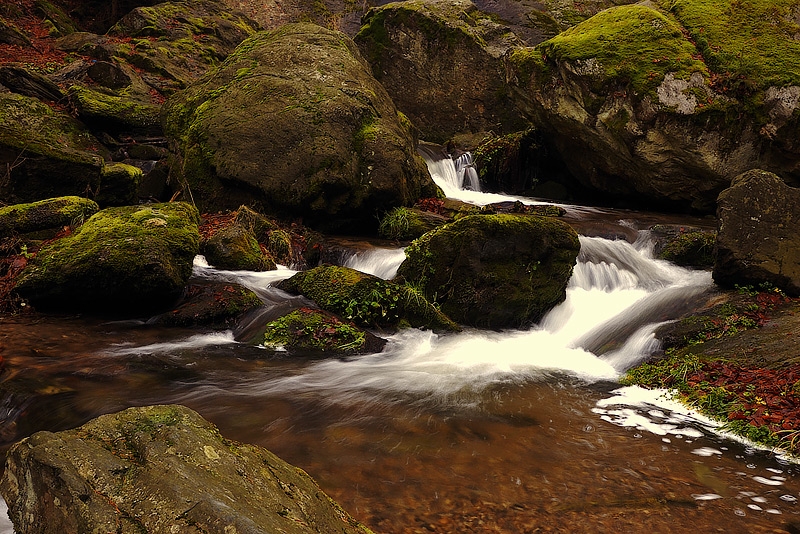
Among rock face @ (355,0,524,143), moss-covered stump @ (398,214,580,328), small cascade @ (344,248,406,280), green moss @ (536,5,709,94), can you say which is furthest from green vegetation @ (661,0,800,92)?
small cascade @ (344,248,406,280)

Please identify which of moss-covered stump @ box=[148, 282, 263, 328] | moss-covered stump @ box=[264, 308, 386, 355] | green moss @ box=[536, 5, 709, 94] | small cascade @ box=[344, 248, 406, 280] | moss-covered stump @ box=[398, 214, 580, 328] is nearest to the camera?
moss-covered stump @ box=[264, 308, 386, 355]

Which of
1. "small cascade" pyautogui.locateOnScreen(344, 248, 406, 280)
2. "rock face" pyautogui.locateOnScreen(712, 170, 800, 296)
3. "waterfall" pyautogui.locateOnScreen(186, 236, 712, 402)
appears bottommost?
"waterfall" pyautogui.locateOnScreen(186, 236, 712, 402)

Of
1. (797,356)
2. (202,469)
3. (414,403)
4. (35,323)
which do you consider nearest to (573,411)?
(414,403)

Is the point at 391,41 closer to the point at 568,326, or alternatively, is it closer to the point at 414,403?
the point at 568,326

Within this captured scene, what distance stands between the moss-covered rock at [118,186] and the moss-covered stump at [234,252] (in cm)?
264

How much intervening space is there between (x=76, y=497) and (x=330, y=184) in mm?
9145

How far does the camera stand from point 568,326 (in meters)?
8.17

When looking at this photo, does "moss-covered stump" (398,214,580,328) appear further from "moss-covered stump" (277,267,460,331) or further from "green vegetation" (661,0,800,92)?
"green vegetation" (661,0,800,92)

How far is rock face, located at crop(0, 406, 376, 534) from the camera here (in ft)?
6.31

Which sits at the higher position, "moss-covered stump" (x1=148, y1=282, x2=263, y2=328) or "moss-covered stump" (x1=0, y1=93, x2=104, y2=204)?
"moss-covered stump" (x1=0, y1=93, x2=104, y2=204)

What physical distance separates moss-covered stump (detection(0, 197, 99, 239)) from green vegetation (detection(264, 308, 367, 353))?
13.3ft

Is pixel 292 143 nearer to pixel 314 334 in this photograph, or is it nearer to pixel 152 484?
pixel 314 334

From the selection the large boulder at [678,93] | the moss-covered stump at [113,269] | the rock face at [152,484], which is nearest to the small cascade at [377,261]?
the moss-covered stump at [113,269]

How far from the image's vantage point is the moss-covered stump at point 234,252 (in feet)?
29.3
